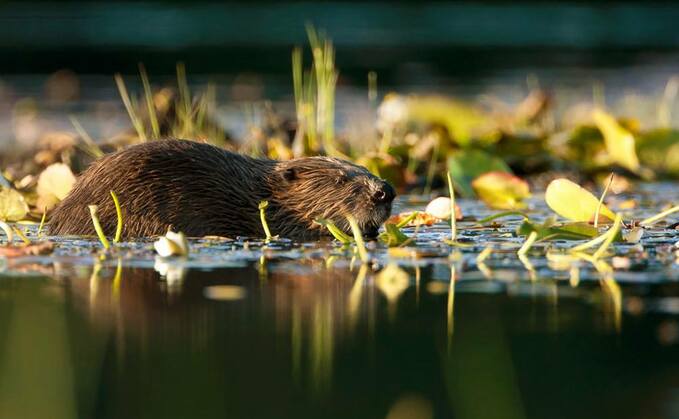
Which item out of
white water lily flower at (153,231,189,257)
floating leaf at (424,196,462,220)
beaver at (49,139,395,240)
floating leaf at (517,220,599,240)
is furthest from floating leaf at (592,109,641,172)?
white water lily flower at (153,231,189,257)

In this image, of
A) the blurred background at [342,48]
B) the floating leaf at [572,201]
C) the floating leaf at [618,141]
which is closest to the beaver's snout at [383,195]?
the floating leaf at [572,201]

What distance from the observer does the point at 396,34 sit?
32344 mm

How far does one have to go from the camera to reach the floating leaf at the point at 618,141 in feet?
29.2

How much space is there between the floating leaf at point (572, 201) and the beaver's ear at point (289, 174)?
4.21ft

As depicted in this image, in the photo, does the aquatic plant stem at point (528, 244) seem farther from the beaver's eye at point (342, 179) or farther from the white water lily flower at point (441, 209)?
the beaver's eye at point (342, 179)

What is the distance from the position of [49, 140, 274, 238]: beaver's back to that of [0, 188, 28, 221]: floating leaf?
396 mm

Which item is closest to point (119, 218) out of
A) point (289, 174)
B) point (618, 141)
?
point (289, 174)

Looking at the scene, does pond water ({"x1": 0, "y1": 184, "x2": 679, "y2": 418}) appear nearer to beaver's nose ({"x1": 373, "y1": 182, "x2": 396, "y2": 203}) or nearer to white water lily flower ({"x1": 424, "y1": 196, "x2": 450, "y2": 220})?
beaver's nose ({"x1": 373, "y1": 182, "x2": 396, "y2": 203})

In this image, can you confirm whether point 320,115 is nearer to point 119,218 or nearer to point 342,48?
point 119,218

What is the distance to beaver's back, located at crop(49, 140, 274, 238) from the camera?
6.14 metres

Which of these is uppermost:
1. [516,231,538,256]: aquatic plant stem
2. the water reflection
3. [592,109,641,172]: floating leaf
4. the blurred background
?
the blurred background

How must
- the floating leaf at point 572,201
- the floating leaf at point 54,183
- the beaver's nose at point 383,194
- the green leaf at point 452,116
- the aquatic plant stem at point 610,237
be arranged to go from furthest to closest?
the green leaf at point 452,116 < the floating leaf at point 54,183 < the beaver's nose at point 383,194 < the floating leaf at point 572,201 < the aquatic plant stem at point 610,237

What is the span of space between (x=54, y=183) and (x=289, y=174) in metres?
1.43

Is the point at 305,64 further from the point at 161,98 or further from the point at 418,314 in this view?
the point at 418,314
